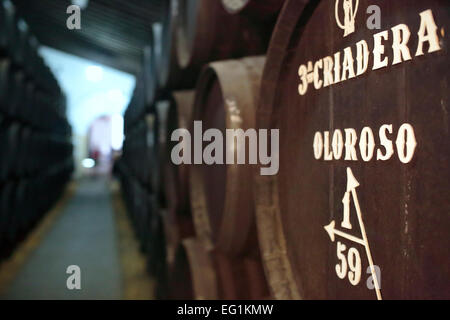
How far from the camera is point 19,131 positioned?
14.8 feet

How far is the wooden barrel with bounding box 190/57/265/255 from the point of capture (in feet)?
4.17

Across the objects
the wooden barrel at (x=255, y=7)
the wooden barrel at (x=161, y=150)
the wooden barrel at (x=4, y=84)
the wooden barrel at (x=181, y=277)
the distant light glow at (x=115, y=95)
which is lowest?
the wooden barrel at (x=181, y=277)

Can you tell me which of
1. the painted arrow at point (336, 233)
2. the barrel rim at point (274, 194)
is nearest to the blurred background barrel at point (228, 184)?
the barrel rim at point (274, 194)

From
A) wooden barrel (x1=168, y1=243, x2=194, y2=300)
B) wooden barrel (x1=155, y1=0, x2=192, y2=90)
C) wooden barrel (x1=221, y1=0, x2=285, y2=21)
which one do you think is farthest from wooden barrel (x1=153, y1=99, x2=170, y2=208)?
wooden barrel (x1=221, y1=0, x2=285, y2=21)

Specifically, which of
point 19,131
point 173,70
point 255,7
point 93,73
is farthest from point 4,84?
point 93,73

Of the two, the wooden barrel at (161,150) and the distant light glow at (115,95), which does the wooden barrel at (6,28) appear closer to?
the wooden barrel at (161,150)

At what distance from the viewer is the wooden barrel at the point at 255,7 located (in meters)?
1.25

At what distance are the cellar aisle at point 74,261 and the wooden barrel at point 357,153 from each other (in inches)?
108

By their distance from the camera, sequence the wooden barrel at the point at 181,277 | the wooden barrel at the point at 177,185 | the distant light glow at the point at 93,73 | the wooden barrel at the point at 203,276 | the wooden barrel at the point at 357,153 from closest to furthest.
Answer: the wooden barrel at the point at 357,153 < the wooden barrel at the point at 203,276 < the wooden barrel at the point at 181,277 < the wooden barrel at the point at 177,185 < the distant light glow at the point at 93,73

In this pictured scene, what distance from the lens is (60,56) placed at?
1495 centimetres

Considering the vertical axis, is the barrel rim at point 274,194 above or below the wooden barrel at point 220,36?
below

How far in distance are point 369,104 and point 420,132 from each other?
14cm

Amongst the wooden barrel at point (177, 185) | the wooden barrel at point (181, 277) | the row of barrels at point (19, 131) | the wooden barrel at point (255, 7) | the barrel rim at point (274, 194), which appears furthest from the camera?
the row of barrels at point (19, 131)
